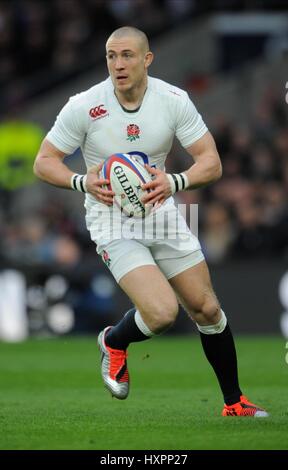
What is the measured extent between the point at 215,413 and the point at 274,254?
859cm

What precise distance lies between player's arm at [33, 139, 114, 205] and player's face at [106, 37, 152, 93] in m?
0.59

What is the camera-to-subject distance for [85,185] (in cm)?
854

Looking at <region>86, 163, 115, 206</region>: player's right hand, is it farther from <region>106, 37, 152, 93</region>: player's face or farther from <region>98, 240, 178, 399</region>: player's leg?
<region>106, 37, 152, 93</region>: player's face

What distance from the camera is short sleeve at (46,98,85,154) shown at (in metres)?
8.69

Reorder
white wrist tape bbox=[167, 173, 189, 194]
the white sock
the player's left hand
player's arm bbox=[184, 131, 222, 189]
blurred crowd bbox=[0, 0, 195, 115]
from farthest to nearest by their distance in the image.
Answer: blurred crowd bbox=[0, 0, 195, 115]
the white sock
player's arm bbox=[184, 131, 222, 189]
white wrist tape bbox=[167, 173, 189, 194]
the player's left hand

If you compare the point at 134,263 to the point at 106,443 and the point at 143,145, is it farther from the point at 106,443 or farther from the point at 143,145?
the point at 106,443

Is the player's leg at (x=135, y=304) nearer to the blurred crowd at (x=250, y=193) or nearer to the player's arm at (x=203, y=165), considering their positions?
the player's arm at (x=203, y=165)

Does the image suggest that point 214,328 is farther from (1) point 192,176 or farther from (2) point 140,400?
(2) point 140,400

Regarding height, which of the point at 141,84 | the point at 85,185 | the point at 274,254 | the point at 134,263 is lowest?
the point at 274,254

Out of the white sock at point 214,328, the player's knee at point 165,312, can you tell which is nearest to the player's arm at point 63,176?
the player's knee at point 165,312

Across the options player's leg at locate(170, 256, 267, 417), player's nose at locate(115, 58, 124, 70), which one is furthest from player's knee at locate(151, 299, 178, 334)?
player's nose at locate(115, 58, 124, 70)

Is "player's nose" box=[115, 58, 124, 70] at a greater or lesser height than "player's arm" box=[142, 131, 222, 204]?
greater

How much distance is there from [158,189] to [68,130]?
2.61 feet

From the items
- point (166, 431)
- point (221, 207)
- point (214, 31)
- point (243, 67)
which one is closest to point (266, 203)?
point (221, 207)
